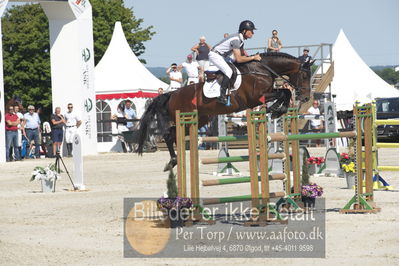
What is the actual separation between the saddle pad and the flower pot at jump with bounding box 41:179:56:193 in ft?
12.5

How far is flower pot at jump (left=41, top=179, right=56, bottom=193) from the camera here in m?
14.4

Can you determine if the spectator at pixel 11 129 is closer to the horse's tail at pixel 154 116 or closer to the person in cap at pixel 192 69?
the person in cap at pixel 192 69

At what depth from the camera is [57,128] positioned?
76.9 feet

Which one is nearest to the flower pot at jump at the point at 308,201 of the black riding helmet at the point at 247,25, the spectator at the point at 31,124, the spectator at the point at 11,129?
the black riding helmet at the point at 247,25

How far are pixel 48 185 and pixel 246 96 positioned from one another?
4393 mm

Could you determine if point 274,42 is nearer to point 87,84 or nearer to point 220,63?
point 87,84

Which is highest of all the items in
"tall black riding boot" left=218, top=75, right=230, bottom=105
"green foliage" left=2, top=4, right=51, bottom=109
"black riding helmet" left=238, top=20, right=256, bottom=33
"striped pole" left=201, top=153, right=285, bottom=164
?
"green foliage" left=2, top=4, right=51, bottom=109

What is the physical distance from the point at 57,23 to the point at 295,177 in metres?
17.2

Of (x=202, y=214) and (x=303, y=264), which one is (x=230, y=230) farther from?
(x=303, y=264)

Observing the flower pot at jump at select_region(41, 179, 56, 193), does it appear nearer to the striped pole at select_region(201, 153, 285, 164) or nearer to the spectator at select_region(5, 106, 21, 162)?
the striped pole at select_region(201, 153, 285, 164)

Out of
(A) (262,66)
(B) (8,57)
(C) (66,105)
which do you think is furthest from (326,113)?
(B) (8,57)

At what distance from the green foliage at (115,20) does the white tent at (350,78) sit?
77.5 ft

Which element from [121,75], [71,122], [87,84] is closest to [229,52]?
[71,122]

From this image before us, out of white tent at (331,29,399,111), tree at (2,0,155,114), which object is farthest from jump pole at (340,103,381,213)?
tree at (2,0,155,114)
